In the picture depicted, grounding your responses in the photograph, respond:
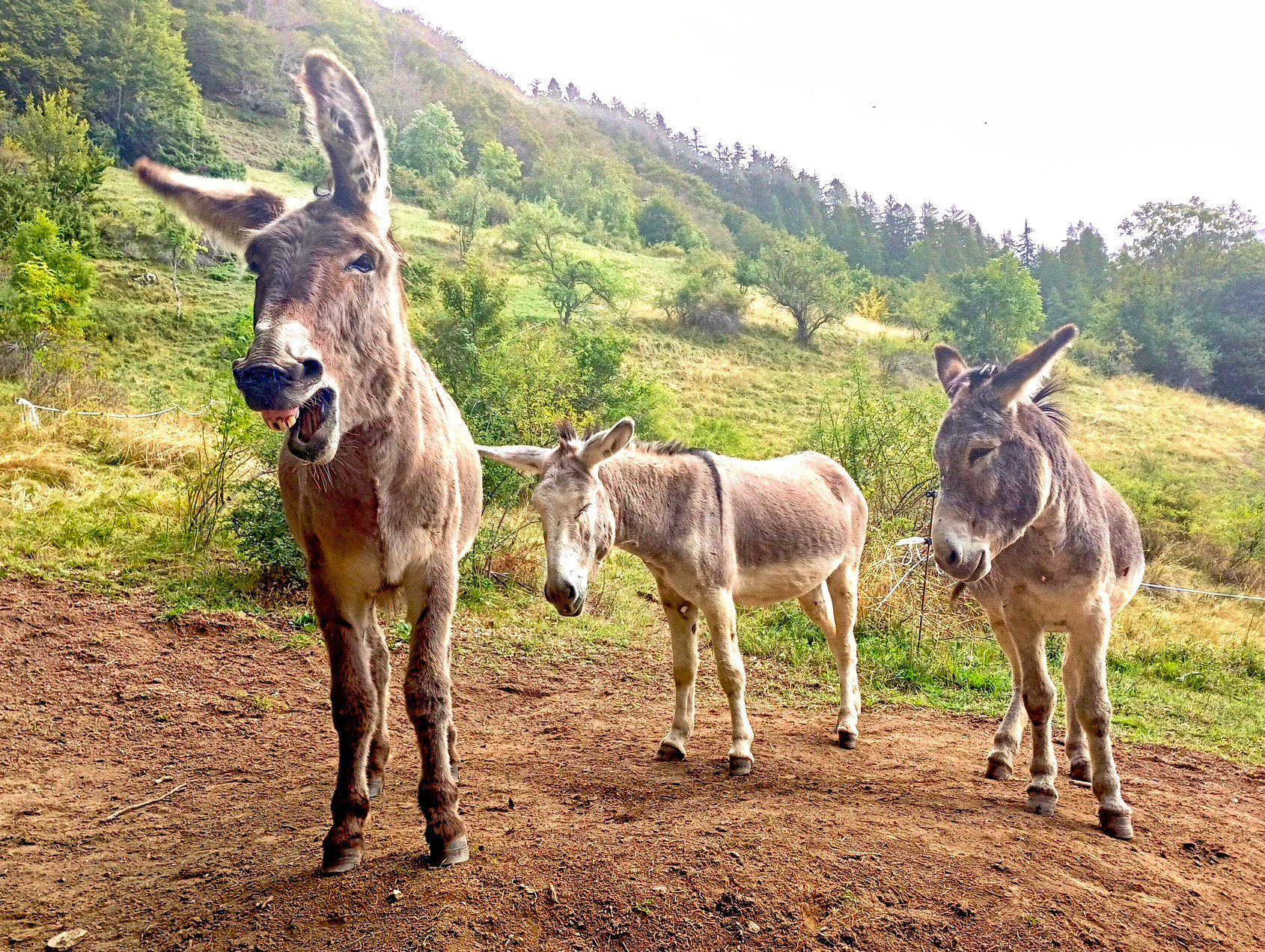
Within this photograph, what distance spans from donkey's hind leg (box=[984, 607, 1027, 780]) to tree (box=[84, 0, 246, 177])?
4319 centimetres

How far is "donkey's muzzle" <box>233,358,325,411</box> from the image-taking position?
2590 millimetres

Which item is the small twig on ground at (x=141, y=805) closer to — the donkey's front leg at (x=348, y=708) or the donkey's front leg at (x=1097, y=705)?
the donkey's front leg at (x=348, y=708)

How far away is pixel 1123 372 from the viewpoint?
141 ft

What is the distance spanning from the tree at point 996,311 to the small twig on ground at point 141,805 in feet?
131

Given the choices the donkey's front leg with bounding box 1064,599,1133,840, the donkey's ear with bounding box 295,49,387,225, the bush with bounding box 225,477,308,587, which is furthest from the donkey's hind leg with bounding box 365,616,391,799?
the bush with bounding box 225,477,308,587

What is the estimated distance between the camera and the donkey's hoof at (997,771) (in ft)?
18.1

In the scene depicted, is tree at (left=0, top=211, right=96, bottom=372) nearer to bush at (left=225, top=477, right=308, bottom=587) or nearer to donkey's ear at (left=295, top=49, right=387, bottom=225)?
bush at (left=225, top=477, right=308, bottom=587)

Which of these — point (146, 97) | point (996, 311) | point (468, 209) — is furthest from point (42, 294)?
point (996, 311)

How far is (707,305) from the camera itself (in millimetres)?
44125

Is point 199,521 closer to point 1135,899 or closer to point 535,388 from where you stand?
point 535,388

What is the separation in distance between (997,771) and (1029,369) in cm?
306

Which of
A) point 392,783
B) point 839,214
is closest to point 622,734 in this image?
point 392,783

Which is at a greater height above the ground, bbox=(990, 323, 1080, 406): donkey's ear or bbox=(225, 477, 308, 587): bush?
bbox=(990, 323, 1080, 406): donkey's ear

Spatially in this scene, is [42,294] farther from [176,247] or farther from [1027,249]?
[1027,249]
